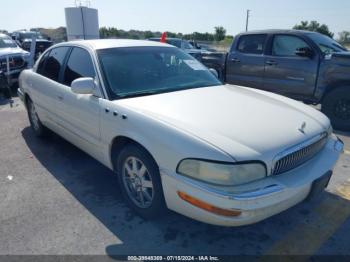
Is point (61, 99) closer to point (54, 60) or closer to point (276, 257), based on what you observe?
point (54, 60)

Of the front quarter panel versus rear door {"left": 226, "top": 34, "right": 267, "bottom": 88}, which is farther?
rear door {"left": 226, "top": 34, "right": 267, "bottom": 88}

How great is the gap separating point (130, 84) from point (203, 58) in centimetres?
506

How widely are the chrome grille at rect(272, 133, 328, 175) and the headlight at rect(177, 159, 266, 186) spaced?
17 cm

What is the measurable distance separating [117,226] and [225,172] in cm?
122

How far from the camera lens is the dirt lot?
253cm

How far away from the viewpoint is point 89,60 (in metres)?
3.39

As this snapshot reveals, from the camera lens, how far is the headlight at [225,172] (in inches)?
84.7

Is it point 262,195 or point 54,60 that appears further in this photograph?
point 54,60

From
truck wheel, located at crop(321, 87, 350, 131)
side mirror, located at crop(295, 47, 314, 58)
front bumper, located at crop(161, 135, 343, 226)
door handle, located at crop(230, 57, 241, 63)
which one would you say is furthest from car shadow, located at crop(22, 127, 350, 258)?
door handle, located at crop(230, 57, 241, 63)

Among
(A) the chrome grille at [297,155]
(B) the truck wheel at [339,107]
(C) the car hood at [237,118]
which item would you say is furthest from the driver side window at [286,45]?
(A) the chrome grille at [297,155]

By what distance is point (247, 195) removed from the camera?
2119 millimetres

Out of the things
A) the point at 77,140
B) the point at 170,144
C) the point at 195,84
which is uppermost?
the point at 195,84

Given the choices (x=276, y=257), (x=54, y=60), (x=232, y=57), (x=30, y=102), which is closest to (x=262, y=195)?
(x=276, y=257)

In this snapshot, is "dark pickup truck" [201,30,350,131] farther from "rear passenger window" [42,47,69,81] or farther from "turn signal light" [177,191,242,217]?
"turn signal light" [177,191,242,217]
